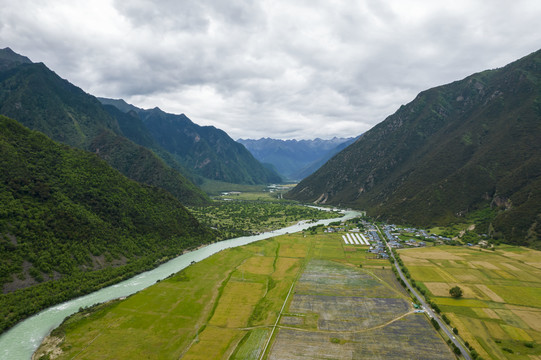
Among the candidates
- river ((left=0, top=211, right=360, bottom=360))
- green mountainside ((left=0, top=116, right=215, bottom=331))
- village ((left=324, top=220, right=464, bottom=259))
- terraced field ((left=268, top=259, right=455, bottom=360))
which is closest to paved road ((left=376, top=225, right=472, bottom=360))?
terraced field ((left=268, top=259, right=455, bottom=360))

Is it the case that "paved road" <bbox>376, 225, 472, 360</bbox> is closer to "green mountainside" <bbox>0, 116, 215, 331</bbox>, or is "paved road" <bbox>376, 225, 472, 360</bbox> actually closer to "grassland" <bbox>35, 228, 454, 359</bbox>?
"grassland" <bbox>35, 228, 454, 359</bbox>

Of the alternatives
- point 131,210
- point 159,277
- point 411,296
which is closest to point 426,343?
point 411,296

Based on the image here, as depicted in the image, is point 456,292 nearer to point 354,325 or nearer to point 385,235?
point 354,325

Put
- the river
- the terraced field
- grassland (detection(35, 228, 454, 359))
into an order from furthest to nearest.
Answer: the river, grassland (detection(35, 228, 454, 359)), the terraced field

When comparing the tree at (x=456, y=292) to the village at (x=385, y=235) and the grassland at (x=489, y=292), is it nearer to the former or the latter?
the grassland at (x=489, y=292)

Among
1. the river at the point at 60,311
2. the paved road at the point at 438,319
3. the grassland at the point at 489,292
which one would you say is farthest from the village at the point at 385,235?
the river at the point at 60,311

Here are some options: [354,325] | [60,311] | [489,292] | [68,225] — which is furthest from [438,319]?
[68,225]
